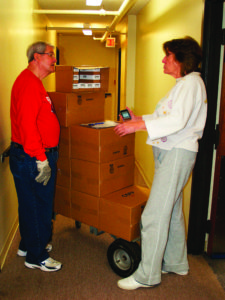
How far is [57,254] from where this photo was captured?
228 centimetres

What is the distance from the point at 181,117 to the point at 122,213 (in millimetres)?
777

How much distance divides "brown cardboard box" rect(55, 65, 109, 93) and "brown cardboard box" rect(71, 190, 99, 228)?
0.80 m

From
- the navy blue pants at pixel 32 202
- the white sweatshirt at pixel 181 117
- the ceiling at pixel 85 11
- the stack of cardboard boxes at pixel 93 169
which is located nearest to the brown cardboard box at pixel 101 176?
the stack of cardboard boxes at pixel 93 169

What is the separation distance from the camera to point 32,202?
6.46ft

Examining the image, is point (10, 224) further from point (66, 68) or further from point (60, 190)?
point (66, 68)

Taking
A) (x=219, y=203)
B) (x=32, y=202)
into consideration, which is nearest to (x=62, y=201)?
(x=32, y=202)

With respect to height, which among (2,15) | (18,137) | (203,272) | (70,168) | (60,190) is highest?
(2,15)

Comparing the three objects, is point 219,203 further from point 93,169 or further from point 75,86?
point 75,86

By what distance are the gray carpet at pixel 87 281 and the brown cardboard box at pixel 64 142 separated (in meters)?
0.77

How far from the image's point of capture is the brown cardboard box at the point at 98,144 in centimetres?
205

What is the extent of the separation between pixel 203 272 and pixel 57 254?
1081 mm

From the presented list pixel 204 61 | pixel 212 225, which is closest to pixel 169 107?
pixel 204 61

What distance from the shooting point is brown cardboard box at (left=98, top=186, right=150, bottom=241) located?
196 cm

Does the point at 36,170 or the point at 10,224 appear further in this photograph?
the point at 10,224
